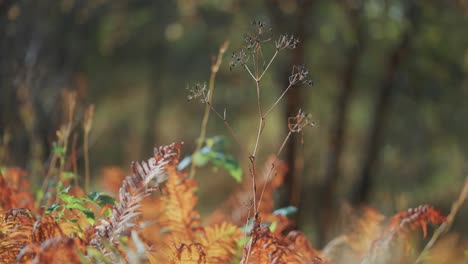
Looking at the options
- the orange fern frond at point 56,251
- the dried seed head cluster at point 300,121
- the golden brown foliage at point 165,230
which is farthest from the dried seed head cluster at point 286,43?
the orange fern frond at point 56,251

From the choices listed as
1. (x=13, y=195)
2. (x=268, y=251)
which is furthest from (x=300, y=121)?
(x=13, y=195)

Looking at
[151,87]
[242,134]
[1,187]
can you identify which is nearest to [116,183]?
[1,187]

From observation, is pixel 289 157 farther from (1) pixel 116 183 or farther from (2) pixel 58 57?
(1) pixel 116 183

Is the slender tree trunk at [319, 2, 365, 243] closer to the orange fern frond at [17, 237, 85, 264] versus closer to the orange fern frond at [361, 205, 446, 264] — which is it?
the orange fern frond at [361, 205, 446, 264]

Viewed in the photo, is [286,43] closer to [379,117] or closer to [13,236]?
[13,236]

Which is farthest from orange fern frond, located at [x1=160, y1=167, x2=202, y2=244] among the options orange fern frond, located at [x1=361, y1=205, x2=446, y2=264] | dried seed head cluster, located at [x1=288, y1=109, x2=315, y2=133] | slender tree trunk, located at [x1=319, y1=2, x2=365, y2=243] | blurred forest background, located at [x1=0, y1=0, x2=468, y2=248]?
slender tree trunk, located at [x1=319, y1=2, x2=365, y2=243]

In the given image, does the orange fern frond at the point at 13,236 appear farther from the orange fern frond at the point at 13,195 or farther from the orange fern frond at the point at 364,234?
the orange fern frond at the point at 364,234

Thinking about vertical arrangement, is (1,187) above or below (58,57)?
below

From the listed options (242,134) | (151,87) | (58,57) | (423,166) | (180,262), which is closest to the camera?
(180,262)
